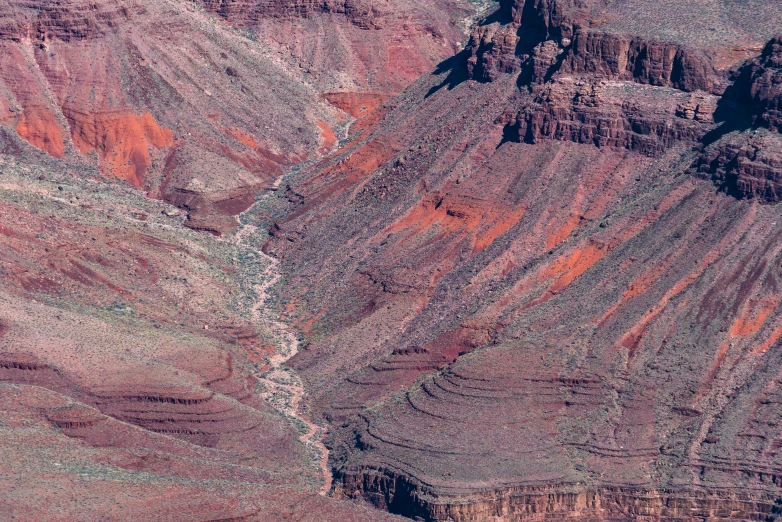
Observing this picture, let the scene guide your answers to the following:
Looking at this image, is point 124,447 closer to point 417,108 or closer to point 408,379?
point 408,379

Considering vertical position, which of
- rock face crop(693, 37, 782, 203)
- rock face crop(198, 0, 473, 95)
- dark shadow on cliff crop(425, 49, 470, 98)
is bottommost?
rock face crop(198, 0, 473, 95)

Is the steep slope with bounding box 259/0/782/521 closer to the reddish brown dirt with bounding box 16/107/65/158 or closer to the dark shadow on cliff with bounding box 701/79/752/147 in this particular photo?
the dark shadow on cliff with bounding box 701/79/752/147

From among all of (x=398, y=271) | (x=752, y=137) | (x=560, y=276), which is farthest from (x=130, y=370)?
Answer: (x=752, y=137)

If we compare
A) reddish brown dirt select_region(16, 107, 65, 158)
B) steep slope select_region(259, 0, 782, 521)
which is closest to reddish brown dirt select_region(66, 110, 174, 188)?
reddish brown dirt select_region(16, 107, 65, 158)

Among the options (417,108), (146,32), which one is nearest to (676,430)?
(417,108)

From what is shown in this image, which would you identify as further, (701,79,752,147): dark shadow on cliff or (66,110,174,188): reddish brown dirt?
(66,110,174,188): reddish brown dirt

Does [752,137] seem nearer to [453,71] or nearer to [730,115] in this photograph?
[730,115]
